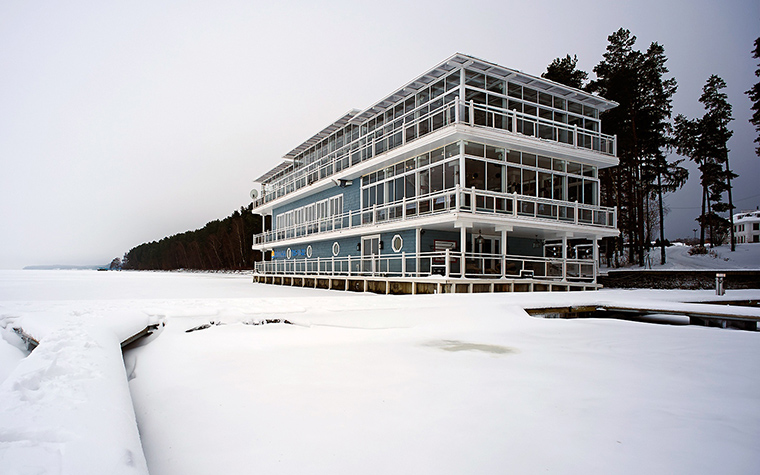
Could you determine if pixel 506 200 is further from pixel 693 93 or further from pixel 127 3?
pixel 693 93

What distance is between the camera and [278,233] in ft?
106

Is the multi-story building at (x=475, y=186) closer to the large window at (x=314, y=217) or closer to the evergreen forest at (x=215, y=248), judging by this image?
the large window at (x=314, y=217)

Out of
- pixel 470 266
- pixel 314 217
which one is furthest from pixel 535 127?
pixel 314 217

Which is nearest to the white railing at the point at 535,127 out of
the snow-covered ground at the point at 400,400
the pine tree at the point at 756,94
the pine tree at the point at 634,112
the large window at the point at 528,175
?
the large window at the point at 528,175

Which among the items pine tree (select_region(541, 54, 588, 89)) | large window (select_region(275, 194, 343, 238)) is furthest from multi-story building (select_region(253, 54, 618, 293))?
pine tree (select_region(541, 54, 588, 89))

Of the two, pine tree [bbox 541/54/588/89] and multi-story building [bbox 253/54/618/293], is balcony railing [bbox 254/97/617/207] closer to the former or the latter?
multi-story building [bbox 253/54/618/293]

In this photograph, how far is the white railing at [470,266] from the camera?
15.4 m

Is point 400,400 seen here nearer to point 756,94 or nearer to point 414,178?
point 414,178

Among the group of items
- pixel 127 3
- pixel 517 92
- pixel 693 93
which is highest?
pixel 693 93

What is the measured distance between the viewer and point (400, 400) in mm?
3660

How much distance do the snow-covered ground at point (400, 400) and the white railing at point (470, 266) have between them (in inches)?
312

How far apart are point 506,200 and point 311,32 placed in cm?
2277

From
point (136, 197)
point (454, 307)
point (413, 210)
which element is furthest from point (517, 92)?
point (136, 197)

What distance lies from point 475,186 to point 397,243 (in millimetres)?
4484
